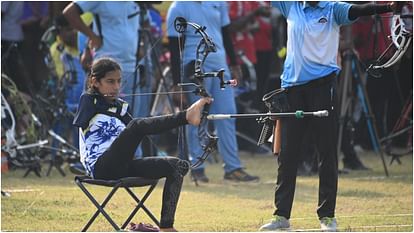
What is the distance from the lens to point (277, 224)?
7168mm

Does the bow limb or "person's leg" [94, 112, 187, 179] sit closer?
"person's leg" [94, 112, 187, 179]

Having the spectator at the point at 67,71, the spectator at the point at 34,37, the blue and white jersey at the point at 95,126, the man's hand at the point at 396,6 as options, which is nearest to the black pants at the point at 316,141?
the man's hand at the point at 396,6

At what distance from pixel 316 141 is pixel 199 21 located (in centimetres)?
307

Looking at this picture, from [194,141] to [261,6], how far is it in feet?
11.4

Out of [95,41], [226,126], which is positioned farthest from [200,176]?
[95,41]

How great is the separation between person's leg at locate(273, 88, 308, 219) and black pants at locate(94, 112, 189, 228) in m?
0.86

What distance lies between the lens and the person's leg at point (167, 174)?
6.59 m

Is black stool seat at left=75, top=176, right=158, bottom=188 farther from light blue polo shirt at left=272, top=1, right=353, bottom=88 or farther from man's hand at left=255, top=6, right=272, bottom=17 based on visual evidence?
man's hand at left=255, top=6, right=272, bottom=17

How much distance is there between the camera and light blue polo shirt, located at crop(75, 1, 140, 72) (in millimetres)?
10266

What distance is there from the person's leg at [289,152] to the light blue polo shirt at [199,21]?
9.28ft

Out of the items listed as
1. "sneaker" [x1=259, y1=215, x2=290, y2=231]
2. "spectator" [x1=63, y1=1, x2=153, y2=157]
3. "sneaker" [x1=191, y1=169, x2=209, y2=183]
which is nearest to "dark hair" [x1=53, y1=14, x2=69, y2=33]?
"spectator" [x1=63, y1=1, x2=153, y2=157]

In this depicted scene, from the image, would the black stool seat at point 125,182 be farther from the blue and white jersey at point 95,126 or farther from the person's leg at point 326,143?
the person's leg at point 326,143

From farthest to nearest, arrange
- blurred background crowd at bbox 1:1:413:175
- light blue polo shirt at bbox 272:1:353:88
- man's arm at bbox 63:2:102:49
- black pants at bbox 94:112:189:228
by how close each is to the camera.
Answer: blurred background crowd at bbox 1:1:413:175, man's arm at bbox 63:2:102:49, light blue polo shirt at bbox 272:1:353:88, black pants at bbox 94:112:189:228

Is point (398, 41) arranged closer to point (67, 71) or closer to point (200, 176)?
point (200, 176)
